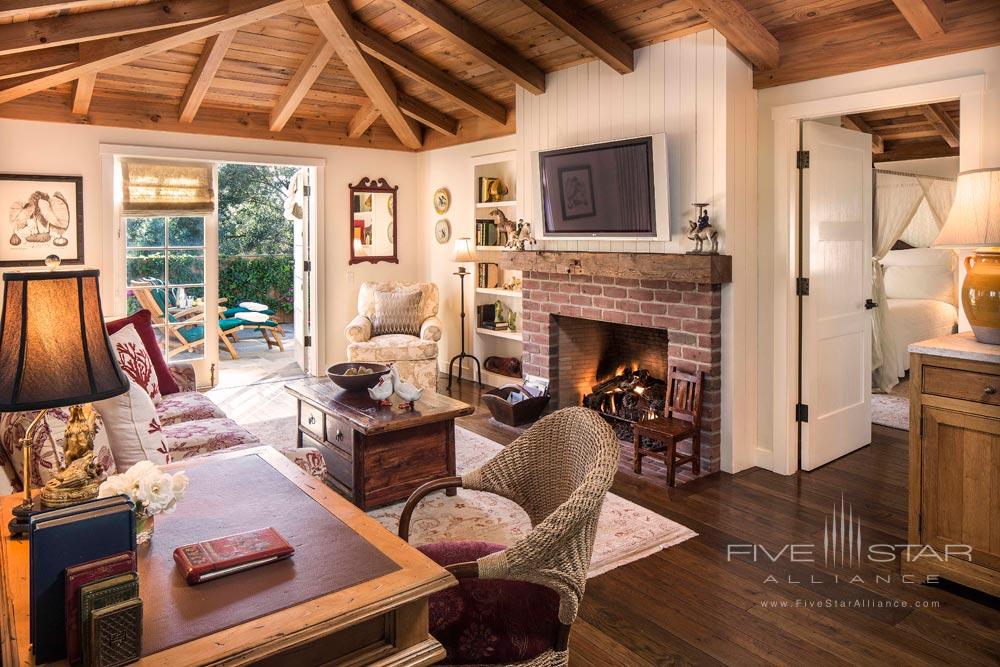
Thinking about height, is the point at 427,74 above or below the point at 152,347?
above

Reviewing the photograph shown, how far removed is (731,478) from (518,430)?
4.95 ft

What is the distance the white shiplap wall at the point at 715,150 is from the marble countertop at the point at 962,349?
127 centimetres

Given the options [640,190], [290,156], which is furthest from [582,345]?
[290,156]

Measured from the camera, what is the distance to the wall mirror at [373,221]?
6.80 metres

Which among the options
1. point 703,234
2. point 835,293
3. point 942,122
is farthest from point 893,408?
point 703,234

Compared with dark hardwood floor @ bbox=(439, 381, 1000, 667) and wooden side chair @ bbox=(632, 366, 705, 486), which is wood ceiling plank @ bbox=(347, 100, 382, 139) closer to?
wooden side chair @ bbox=(632, 366, 705, 486)

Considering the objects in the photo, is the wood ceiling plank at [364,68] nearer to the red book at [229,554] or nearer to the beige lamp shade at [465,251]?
the beige lamp shade at [465,251]

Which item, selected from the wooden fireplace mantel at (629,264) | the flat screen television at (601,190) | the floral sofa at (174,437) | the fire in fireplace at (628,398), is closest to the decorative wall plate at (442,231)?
the wooden fireplace mantel at (629,264)

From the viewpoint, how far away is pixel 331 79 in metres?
5.78

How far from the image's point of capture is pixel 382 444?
3396mm

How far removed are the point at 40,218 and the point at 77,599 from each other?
5.06 metres

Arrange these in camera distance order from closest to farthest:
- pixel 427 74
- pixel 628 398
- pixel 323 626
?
pixel 323 626 < pixel 628 398 < pixel 427 74

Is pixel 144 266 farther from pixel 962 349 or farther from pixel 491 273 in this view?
pixel 962 349

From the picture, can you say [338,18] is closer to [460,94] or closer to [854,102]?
[460,94]
